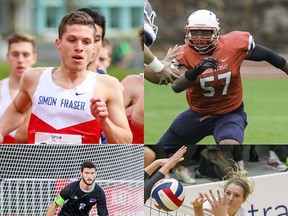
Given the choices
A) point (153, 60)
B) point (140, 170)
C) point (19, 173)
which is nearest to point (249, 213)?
point (140, 170)

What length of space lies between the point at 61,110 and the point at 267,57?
4.36ft

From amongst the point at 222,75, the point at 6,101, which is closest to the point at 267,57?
the point at 222,75

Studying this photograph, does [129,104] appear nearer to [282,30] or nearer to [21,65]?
[21,65]

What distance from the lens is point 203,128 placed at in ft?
18.6

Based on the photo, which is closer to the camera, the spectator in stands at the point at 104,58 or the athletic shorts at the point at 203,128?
the athletic shorts at the point at 203,128

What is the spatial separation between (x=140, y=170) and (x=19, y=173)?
76cm

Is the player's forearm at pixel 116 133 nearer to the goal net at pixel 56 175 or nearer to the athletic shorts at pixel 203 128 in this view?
the goal net at pixel 56 175

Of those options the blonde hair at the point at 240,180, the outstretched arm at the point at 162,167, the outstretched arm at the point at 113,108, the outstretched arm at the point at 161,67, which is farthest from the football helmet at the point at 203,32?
the blonde hair at the point at 240,180

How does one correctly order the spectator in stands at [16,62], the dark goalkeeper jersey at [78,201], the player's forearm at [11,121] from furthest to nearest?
1. the spectator in stands at [16,62]
2. the player's forearm at [11,121]
3. the dark goalkeeper jersey at [78,201]

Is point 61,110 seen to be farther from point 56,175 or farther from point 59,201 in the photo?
point 59,201

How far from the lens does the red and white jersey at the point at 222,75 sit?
555cm

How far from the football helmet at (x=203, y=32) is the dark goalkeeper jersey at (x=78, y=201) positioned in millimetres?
1103

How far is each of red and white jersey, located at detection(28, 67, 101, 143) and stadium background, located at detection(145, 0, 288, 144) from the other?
610 millimetres

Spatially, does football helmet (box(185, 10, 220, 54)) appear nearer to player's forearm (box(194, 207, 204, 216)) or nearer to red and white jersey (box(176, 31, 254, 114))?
red and white jersey (box(176, 31, 254, 114))
